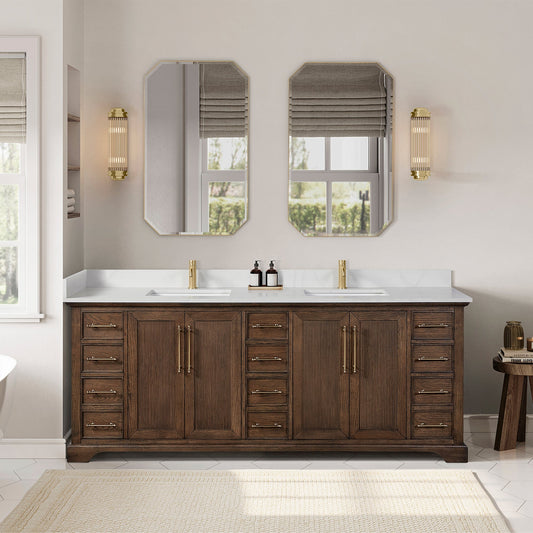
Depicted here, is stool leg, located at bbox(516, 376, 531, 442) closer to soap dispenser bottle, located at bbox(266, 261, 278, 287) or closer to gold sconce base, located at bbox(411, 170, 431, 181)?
gold sconce base, located at bbox(411, 170, 431, 181)

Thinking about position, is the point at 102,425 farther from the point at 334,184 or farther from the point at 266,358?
the point at 334,184

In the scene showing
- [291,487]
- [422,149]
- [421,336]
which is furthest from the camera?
[422,149]

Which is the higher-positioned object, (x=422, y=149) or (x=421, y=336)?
(x=422, y=149)

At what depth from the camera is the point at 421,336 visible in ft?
13.8

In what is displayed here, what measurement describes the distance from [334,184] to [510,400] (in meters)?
1.54

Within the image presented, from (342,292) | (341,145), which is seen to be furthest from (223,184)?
(342,292)

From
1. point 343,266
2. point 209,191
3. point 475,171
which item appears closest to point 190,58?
point 209,191

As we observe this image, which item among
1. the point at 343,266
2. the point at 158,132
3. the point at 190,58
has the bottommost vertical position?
the point at 343,266

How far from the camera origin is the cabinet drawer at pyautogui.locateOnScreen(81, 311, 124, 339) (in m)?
4.20

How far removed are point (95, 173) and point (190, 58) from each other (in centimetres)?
86

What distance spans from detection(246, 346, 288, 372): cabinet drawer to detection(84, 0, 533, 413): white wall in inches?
28.1

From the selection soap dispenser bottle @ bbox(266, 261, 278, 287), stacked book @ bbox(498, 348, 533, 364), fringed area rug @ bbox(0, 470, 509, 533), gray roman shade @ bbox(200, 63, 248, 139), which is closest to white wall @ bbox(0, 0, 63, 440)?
fringed area rug @ bbox(0, 470, 509, 533)

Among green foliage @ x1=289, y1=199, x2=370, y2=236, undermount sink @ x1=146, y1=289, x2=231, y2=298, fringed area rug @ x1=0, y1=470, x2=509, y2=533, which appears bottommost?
fringed area rug @ x1=0, y1=470, x2=509, y2=533

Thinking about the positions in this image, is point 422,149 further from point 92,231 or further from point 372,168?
point 92,231
